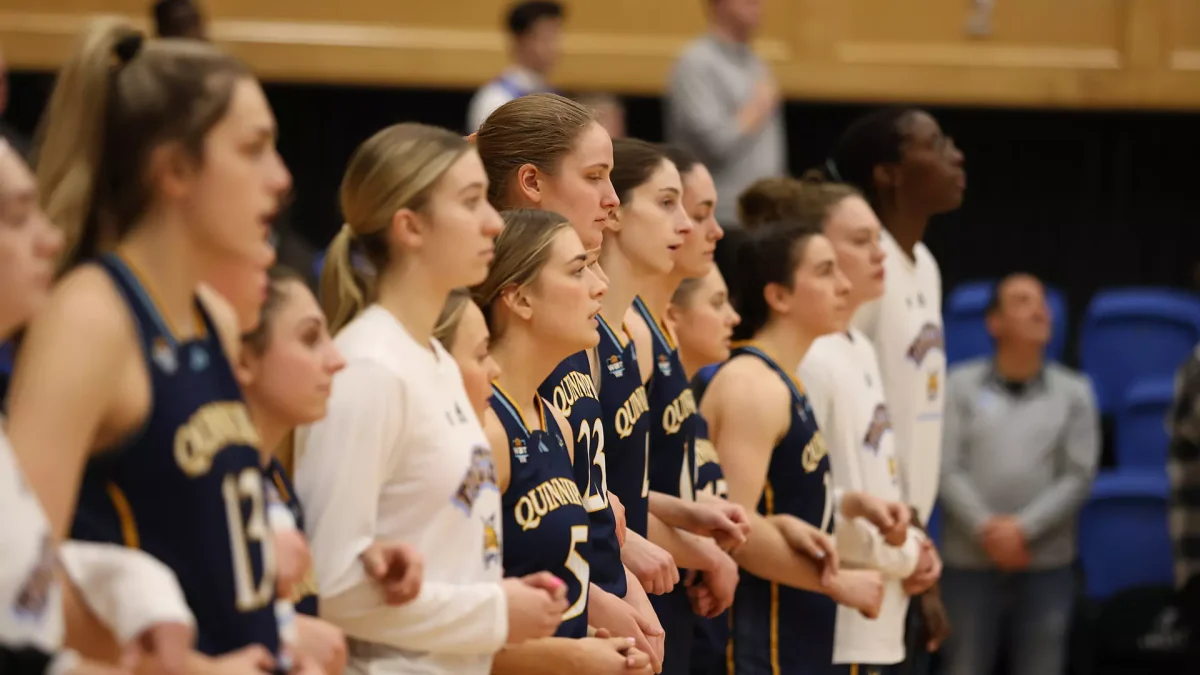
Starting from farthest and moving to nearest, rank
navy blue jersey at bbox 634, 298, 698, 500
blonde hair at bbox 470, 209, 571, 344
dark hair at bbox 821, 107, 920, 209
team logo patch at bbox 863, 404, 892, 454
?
dark hair at bbox 821, 107, 920, 209
team logo patch at bbox 863, 404, 892, 454
navy blue jersey at bbox 634, 298, 698, 500
blonde hair at bbox 470, 209, 571, 344

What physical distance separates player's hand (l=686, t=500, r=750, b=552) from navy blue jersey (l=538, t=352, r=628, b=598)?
269 millimetres

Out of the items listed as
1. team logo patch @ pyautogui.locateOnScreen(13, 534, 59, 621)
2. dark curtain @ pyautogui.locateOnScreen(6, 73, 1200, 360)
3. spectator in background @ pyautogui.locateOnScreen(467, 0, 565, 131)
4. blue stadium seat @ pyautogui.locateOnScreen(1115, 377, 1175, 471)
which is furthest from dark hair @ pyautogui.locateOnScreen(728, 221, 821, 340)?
dark curtain @ pyautogui.locateOnScreen(6, 73, 1200, 360)

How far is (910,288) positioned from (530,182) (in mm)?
1760

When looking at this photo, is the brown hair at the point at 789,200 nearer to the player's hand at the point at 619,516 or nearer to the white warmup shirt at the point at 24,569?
the player's hand at the point at 619,516

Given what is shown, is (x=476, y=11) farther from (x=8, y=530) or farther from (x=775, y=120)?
(x=8, y=530)

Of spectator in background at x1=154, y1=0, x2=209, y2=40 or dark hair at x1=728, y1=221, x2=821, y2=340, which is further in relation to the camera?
spectator in background at x1=154, y1=0, x2=209, y2=40

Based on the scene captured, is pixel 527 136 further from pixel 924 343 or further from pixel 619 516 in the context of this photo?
pixel 924 343

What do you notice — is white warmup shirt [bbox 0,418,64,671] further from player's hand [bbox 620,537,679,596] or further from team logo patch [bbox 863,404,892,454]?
team logo patch [bbox 863,404,892,454]

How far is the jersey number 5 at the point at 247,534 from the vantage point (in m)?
2.00

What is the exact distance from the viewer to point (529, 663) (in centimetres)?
289

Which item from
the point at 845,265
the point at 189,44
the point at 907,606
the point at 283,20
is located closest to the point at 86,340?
the point at 189,44

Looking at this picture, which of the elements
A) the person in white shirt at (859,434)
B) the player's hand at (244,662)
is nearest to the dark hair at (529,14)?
the person in white shirt at (859,434)

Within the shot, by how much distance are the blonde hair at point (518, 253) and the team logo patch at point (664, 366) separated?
0.66 m

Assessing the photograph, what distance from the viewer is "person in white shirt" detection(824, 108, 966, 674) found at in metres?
4.67
